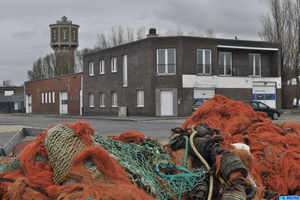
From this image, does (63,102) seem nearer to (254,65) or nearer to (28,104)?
(28,104)

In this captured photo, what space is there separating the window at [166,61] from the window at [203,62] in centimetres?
256

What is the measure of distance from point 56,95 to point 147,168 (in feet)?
155

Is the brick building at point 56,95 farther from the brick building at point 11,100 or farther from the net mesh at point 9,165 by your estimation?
the net mesh at point 9,165

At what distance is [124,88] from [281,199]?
32.9 m

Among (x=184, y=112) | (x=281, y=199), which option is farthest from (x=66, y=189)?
(x=184, y=112)

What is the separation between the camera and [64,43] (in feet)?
228

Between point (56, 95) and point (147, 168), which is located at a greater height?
point (56, 95)

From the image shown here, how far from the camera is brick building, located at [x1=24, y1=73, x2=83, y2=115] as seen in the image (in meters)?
43.6

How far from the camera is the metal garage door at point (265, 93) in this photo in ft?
116

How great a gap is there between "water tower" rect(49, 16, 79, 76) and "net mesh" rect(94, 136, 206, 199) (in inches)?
2535

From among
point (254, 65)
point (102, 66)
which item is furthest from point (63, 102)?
point (254, 65)

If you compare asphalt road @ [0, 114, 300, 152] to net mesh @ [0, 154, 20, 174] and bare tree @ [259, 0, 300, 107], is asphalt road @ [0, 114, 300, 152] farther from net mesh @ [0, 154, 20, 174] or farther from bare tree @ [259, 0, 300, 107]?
bare tree @ [259, 0, 300, 107]

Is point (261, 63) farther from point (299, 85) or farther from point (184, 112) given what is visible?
point (184, 112)

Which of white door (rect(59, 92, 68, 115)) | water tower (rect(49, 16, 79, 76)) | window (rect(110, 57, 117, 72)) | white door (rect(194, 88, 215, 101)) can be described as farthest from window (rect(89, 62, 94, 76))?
water tower (rect(49, 16, 79, 76))
